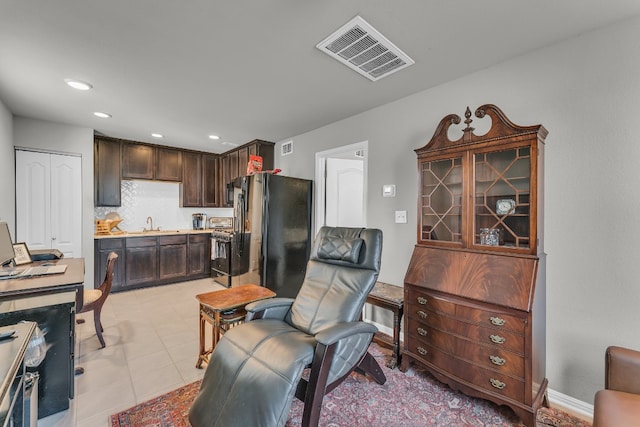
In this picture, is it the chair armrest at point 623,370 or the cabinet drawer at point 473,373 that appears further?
the cabinet drawer at point 473,373

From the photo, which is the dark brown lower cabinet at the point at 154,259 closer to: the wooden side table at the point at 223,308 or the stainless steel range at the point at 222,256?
the stainless steel range at the point at 222,256

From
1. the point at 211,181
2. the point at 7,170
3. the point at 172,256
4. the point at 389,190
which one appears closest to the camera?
the point at 389,190

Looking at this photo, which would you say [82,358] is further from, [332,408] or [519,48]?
[519,48]

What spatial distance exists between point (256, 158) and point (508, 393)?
3.79 meters

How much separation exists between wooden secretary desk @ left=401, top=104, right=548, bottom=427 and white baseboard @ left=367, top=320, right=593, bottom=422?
152 millimetres

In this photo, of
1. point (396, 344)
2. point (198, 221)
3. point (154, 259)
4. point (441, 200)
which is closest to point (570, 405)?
point (396, 344)

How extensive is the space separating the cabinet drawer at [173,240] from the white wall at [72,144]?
92cm

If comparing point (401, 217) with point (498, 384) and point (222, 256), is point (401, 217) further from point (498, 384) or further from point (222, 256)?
point (222, 256)

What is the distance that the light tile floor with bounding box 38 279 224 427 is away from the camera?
1840 mm

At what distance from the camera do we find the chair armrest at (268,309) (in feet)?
6.54

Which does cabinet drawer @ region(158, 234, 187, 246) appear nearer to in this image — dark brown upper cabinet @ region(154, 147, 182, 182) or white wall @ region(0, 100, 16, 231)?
dark brown upper cabinet @ region(154, 147, 182, 182)

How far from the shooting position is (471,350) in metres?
1.85

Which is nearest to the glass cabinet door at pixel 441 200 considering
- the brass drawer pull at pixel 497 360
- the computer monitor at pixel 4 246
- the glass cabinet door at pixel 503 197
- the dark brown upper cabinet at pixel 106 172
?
the glass cabinet door at pixel 503 197

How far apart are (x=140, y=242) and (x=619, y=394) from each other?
212 inches
